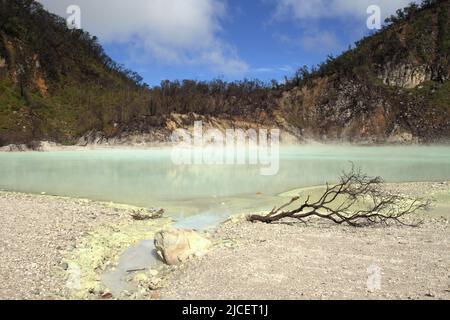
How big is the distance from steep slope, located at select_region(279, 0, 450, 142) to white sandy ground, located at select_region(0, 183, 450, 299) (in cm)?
6200

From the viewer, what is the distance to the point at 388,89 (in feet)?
246

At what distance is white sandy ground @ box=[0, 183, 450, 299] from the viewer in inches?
266

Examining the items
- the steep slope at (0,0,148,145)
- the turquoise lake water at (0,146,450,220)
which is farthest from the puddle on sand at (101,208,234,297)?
the steep slope at (0,0,148,145)

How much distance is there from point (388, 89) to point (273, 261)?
72453mm

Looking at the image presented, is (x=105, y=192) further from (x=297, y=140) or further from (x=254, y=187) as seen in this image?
(x=297, y=140)

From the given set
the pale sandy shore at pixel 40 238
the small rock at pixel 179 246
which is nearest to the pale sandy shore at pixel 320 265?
the small rock at pixel 179 246

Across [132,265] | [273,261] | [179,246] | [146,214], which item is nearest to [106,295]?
[132,265]

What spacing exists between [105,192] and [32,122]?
5839 centimetres

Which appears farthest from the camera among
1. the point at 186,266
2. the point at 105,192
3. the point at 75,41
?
the point at 75,41

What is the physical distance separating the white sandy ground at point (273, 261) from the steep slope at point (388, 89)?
203 feet

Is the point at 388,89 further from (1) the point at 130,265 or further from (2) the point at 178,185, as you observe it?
(1) the point at 130,265

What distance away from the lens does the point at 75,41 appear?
114938 millimetres

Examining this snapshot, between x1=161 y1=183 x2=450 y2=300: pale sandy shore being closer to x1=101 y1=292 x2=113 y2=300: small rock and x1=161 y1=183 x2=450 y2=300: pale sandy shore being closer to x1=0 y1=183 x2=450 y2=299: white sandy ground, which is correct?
x1=0 y1=183 x2=450 y2=299: white sandy ground
